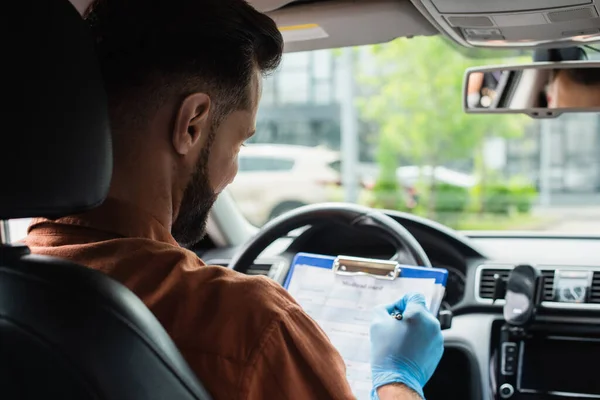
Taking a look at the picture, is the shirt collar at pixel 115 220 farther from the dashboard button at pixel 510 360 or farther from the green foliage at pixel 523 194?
the green foliage at pixel 523 194

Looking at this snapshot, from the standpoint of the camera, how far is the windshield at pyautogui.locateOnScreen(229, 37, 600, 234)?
40.0ft

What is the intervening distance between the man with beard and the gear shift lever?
0.96 m

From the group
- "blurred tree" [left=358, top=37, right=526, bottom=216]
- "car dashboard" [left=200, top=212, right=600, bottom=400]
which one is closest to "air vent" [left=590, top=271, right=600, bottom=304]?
"car dashboard" [left=200, top=212, right=600, bottom=400]

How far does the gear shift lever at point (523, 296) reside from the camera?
2.74 metres

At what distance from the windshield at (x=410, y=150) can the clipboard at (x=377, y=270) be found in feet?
31.1

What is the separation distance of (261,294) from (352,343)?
836 mm

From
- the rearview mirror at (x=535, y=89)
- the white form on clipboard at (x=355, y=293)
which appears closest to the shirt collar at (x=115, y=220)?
the white form on clipboard at (x=355, y=293)

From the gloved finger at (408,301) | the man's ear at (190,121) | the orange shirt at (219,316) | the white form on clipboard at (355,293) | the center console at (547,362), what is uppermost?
the man's ear at (190,121)

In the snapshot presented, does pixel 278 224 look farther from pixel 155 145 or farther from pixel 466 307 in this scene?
pixel 155 145

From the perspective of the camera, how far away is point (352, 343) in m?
2.18

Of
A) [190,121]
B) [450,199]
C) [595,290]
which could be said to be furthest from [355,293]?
[450,199]

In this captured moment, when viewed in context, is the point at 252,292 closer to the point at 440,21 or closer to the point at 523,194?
the point at 440,21

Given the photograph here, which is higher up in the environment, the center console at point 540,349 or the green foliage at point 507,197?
the center console at point 540,349

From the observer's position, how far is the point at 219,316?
1.38 m
